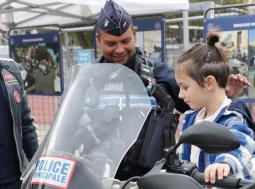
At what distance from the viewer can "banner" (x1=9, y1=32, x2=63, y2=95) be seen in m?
6.54

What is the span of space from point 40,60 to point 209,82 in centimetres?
503

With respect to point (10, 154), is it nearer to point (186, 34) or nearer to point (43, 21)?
point (186, 34)

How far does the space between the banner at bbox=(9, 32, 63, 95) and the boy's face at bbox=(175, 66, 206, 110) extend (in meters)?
4.47

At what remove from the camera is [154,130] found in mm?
2027

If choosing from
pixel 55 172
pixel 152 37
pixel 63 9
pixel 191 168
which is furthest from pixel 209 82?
pixel 63 9

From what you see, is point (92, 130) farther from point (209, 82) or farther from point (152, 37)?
point (152, 37)

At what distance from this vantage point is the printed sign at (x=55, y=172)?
5.18 feet

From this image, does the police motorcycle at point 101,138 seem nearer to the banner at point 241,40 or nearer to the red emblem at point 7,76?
the red emblem at point 7,76

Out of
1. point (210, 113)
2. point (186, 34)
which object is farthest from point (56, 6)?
point (210, 113)

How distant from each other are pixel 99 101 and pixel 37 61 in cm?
521

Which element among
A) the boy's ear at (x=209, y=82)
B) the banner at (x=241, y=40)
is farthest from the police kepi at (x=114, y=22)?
the banner at (x=241, y=40)

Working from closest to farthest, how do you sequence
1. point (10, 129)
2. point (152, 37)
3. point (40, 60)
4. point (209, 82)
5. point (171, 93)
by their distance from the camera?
1. point (209, 82)
2. point (171, 93)
3. point (10, 129)
4. point (152, 37)
5. point (40, 60)

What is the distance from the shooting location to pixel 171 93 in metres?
2.62

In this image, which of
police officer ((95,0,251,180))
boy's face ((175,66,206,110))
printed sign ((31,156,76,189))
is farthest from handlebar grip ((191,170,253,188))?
police officer ((95,0,251,180))
